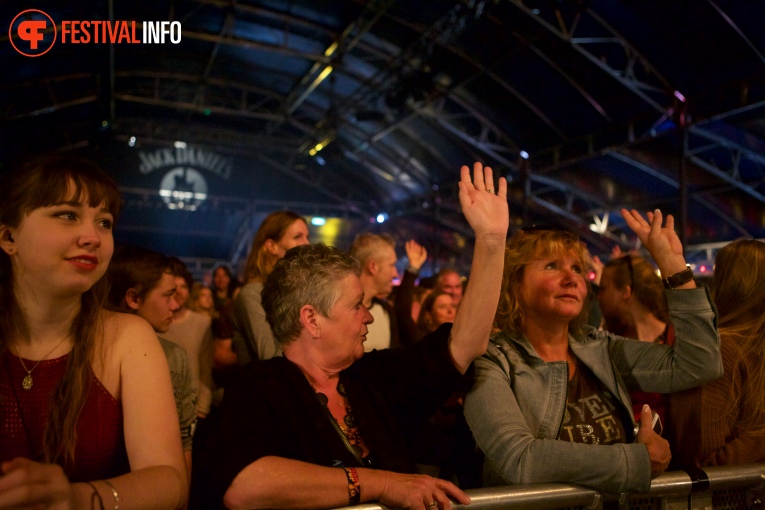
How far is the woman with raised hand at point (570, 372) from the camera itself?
149cm

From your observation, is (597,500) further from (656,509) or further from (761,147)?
(761,147)

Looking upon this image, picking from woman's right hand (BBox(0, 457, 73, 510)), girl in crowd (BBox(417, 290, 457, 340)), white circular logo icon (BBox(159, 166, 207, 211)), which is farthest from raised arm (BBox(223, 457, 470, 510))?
white circular logo icon (BBox(159, 166, 207, 211))

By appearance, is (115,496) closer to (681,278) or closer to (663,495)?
(663,495)

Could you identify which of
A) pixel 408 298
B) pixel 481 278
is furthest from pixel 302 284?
pixel 408 298

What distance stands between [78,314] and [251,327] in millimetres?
1273

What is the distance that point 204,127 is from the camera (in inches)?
561

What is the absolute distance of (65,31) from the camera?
27.1ft

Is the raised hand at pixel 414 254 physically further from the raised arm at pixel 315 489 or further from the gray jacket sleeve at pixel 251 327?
the raised arm at pixel 315 489

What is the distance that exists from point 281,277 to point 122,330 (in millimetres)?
477

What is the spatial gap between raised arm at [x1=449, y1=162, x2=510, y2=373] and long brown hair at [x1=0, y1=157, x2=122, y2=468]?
96 centimetres

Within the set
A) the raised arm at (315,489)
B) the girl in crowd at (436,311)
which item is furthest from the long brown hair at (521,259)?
the girl in crowd at (436,311)

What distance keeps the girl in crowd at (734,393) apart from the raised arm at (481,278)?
2.36 ft

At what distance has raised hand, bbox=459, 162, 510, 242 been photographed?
162cm

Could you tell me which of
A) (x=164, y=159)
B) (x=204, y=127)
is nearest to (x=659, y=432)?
(x=204, y=127)
